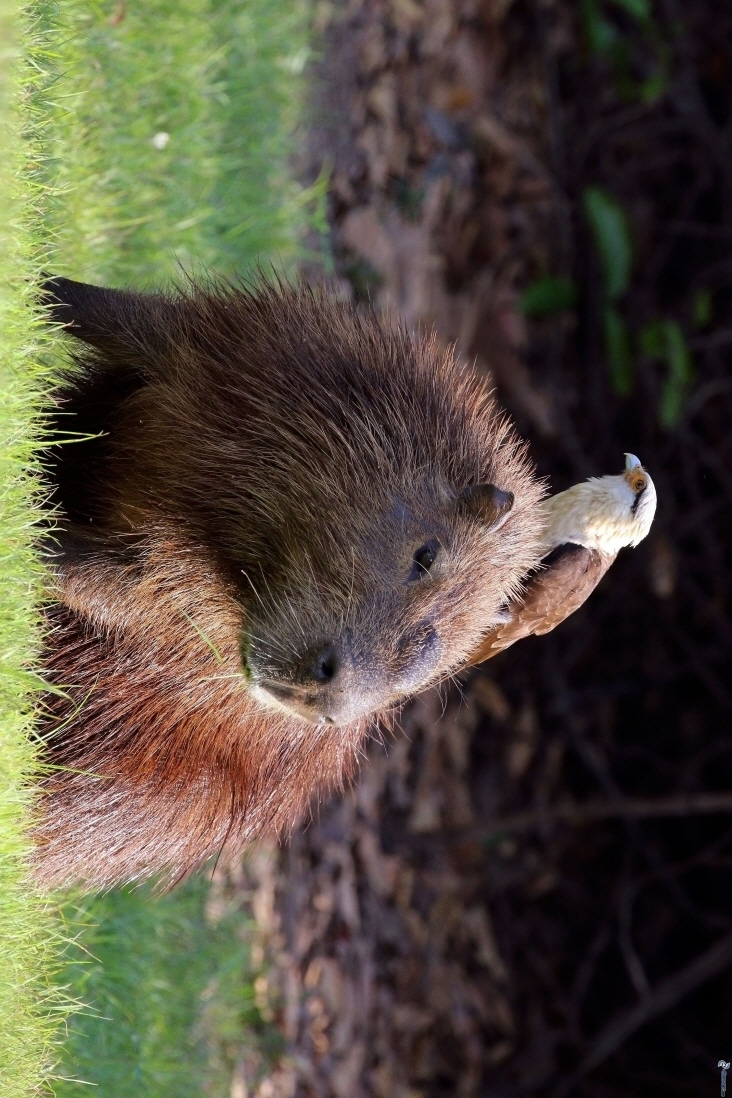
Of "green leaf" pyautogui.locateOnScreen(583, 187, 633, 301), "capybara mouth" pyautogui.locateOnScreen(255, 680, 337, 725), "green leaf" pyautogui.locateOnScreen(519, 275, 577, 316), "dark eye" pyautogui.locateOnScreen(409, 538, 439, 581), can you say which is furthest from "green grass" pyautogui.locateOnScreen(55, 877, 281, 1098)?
"green leaf" pyautogui.locateOnScreen(583, 187, 633, 301)

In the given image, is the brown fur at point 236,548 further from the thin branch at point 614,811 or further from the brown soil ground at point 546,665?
the thin branch at point 614,811

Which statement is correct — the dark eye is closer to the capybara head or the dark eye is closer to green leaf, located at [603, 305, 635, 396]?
the capybara head

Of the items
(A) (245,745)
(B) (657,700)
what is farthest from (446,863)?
(A) (245,745)

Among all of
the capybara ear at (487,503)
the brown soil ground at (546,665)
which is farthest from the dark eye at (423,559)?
the brown soil ground at (546,665)

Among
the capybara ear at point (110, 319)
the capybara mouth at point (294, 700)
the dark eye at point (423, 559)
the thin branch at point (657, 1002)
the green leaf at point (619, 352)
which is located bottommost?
the thin branch at point (657, 1002)

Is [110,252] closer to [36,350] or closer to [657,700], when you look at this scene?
[36,350]

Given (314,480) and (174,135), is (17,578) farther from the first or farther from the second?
(174,135)
